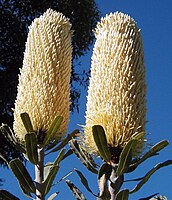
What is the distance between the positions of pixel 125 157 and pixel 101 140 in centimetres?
9

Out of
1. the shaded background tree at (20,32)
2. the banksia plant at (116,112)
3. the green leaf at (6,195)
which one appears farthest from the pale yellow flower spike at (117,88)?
the shaded background tree at (20,32)

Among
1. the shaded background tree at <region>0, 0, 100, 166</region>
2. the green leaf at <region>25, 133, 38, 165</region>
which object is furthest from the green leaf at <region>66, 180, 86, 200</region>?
the shaded background tree at <region>0, 0, 100, 166</region>

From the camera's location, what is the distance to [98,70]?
1.54m

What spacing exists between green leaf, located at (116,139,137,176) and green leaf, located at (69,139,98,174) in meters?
0.12

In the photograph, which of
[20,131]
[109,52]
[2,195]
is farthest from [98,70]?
[2,195]

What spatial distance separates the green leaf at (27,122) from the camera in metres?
1.63

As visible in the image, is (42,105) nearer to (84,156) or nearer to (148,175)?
(84,156)

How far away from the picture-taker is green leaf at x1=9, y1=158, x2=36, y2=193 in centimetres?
171

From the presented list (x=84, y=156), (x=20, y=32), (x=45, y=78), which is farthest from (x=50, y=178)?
(x=20, y=32)

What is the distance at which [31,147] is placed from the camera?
5.57 feet

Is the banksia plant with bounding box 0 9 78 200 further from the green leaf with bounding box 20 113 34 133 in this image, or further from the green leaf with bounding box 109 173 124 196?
the green leaf with bounding box 109 173 124 196

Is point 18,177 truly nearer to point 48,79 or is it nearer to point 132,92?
point 48,79

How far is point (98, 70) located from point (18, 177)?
466 millimetres

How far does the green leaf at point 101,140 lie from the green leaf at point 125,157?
0.15ft
